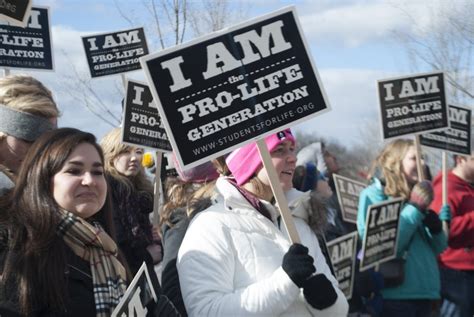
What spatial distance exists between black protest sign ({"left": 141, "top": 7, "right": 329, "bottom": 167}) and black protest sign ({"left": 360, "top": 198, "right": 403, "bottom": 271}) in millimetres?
3605

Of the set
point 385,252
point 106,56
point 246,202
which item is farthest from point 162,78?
point 106,56

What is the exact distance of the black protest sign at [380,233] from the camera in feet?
24.8

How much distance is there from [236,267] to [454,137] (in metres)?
5.85

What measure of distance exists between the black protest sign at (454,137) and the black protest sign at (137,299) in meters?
→ 5.88

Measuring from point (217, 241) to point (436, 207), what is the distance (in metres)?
5.28

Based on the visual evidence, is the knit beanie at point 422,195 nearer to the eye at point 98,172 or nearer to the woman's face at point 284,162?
the woman's face at point 284,162

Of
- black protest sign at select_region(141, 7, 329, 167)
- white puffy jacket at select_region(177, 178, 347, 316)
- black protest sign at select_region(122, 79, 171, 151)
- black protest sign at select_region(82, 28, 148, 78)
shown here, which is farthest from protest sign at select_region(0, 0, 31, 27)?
black protest sign at select_region(82, 28, 148, 78)

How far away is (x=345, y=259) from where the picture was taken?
290 inches

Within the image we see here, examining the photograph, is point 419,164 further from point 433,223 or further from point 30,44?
point 30,44

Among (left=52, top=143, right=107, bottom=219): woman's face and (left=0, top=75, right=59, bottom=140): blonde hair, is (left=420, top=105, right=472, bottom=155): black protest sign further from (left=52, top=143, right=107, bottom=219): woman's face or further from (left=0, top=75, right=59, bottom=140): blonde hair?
(left=52, top=143, right=107, bottom=219): woman's face

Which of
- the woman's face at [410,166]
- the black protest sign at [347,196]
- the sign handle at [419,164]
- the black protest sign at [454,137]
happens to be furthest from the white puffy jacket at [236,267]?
the black protest sign at [454,137]

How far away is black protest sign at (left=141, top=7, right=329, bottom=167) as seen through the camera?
3900 millimetres

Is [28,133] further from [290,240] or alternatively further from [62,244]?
[290,240]

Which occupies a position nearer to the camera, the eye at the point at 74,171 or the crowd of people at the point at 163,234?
the crowd of people at the point at 163,234
